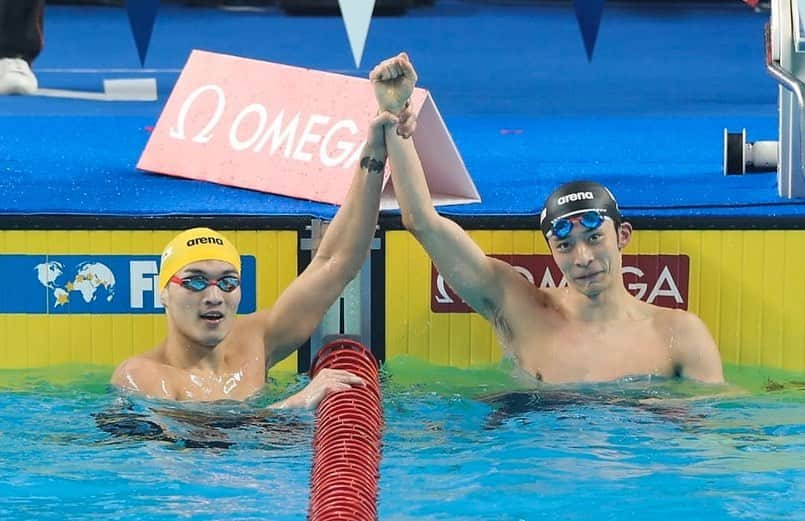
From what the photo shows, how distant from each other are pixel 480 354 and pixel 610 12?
24.3 ft

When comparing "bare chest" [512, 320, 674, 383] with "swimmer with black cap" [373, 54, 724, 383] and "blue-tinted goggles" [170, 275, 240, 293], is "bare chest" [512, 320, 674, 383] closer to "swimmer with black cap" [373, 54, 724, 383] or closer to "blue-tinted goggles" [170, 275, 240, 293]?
"swimmer with black cap" [373, 54, 724, 383]

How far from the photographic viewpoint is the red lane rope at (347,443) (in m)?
3.77

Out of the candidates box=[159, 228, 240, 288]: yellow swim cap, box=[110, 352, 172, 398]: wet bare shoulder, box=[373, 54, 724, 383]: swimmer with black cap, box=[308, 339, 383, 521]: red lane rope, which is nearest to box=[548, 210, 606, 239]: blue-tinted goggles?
box=[373, 54, 724, 383]: swimmer with black cap

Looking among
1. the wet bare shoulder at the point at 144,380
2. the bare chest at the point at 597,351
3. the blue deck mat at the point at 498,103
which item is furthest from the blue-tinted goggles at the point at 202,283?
the bare chest at the point at 597,351

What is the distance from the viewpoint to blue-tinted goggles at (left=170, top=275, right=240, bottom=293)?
452cm

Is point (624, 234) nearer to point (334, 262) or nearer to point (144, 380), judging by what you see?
point (334, 262)

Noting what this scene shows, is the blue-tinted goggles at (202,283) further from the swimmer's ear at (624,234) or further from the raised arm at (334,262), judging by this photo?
the swimmer's ear at (624,234)

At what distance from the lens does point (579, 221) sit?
15.4ft

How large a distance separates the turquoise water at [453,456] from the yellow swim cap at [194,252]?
396mm

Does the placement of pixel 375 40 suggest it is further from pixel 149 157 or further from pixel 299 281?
pixel 299 281

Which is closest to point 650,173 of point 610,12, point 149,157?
point 149,157

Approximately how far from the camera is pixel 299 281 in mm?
4789

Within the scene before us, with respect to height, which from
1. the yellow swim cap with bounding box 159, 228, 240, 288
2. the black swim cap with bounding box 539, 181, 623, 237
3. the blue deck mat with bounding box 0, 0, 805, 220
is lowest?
the yellow swim cap with bounding box 159, 228, 240, 288

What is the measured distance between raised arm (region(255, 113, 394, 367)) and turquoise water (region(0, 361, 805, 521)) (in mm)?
217
